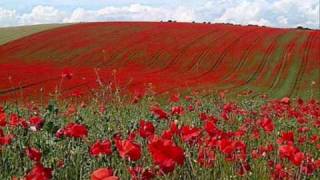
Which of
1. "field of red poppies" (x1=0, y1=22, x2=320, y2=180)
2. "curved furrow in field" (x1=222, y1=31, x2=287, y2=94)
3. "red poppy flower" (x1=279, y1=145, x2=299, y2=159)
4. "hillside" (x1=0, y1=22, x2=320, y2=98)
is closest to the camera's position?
"red poppy flower" (x1=279, y1=145, x2=299, y2=159)

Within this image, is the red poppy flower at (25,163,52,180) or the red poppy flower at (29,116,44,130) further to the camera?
the red poppy flower at (29,116,44,130)

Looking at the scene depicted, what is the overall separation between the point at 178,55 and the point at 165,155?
40.3m

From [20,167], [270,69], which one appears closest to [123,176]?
[20,167]

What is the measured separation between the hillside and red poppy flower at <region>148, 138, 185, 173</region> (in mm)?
25002

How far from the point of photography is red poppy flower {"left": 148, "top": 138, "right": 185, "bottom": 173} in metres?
2.51

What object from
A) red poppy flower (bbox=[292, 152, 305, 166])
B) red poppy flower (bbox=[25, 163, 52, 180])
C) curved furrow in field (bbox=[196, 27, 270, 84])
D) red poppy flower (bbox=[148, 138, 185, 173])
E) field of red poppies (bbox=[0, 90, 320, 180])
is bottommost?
curved furrow in field (bbox=[196, 27, 270, 84])

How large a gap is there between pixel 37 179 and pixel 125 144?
0.48 metres

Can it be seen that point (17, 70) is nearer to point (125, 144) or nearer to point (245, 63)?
point (245, 63)

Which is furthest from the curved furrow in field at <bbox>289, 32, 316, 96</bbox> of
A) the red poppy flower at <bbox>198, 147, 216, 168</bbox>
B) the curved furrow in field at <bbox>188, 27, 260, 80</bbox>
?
the red poppy flower at <bbox>198, 147, 216, 168</bbox>

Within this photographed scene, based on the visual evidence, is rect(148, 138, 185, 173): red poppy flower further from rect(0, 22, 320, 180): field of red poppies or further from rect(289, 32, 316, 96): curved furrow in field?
rect(289, 32, 316, 96): curved furrow in field

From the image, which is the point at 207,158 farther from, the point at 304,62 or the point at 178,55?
the point at 178,55

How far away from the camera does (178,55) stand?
1681 inches

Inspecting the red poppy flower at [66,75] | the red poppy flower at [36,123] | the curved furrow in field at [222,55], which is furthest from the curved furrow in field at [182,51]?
the red poppy flower at [36,123]

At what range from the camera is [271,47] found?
4384 centimetres
